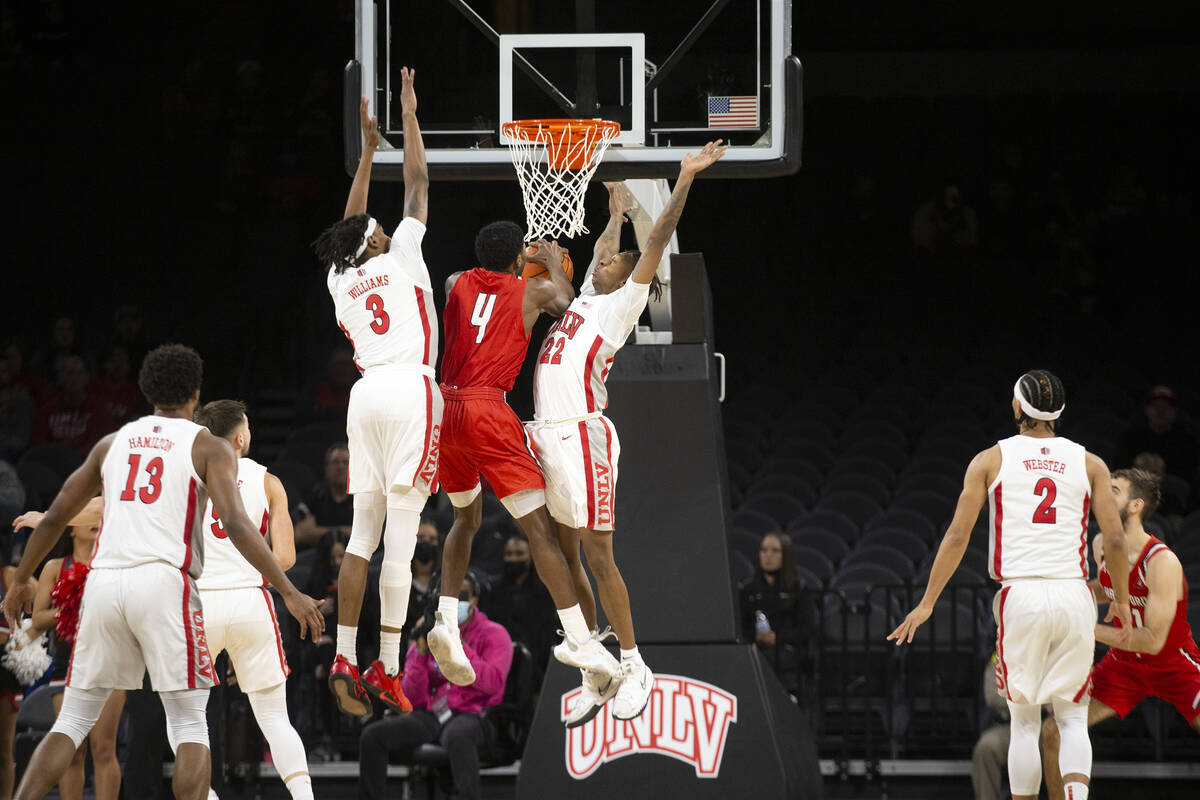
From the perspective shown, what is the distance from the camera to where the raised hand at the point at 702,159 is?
6539 millimetres

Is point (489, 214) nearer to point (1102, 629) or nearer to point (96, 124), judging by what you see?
point (96, 124)

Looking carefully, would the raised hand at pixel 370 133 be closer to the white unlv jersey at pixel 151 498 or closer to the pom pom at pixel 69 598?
the white unlv jersey at pixel 151 498

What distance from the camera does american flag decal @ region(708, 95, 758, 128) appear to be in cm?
725

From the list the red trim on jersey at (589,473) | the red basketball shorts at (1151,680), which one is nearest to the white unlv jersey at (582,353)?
the red trim on jersey at (589,473)

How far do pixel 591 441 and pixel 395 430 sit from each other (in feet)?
3.11

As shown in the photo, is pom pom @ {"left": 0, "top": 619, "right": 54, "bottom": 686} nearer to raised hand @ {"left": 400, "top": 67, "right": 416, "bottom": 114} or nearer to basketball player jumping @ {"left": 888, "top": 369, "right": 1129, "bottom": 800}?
raised hand @ {"left": 400, "top": 67, "right": 416, "bottom": 114}

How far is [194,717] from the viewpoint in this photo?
20.2 feet

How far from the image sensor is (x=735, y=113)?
24.0 ft

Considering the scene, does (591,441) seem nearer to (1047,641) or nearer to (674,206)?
(674,206)

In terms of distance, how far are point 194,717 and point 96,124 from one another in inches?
488

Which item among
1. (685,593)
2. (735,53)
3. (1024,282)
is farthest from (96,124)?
(685,593)

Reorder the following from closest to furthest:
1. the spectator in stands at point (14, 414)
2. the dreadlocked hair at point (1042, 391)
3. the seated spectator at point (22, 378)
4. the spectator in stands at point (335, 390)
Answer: the dreadlocked hair at point (1042, 391)
the spectator in stands at point (14, 414)
the seated spectator at point (22, 378)
the spectator in stands at point (335, 390)

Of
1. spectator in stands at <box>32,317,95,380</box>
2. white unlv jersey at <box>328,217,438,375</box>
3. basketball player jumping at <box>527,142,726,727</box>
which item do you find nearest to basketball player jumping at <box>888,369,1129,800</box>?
basketball player jumping at <box>527,142,726,727</box>

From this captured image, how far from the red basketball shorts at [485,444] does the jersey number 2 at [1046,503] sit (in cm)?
227
